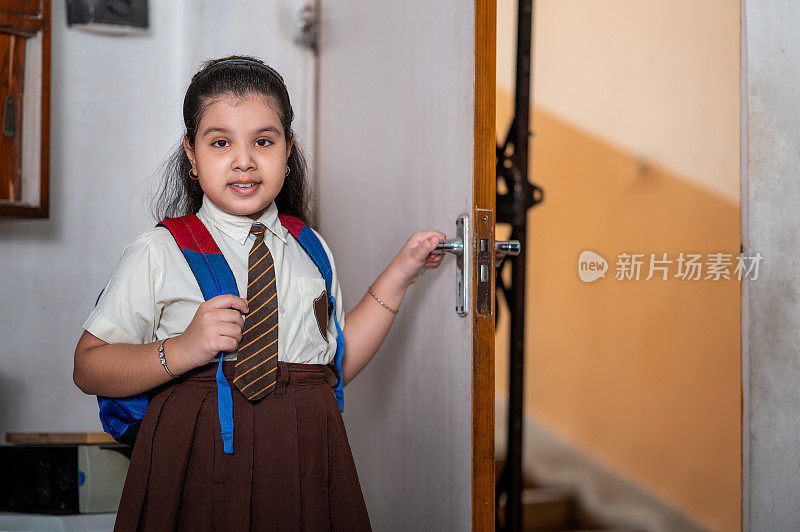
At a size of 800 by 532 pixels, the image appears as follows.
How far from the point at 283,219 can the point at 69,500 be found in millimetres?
959

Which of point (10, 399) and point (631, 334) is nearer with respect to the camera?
point (10, 399)

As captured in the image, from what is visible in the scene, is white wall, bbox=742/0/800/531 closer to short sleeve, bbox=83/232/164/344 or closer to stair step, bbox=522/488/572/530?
short sleeve, bbox=83/232/164/344

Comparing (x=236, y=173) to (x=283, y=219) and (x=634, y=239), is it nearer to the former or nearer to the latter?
(x=283, y=219)

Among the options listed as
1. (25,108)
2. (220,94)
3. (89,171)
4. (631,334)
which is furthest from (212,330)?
(631,334)

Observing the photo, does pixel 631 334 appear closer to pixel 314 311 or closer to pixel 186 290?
pixel 314 311

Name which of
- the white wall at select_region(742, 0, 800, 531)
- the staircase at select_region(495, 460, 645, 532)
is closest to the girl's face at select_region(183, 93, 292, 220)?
the white wall at select_region(742, 0, 800, 531)

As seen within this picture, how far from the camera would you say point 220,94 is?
1130mm

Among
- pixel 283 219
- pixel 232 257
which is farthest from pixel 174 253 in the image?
pixel 283 219

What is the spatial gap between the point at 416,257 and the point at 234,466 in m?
0.43

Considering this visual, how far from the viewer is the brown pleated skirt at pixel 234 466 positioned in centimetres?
103

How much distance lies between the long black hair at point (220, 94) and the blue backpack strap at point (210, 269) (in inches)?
5.7

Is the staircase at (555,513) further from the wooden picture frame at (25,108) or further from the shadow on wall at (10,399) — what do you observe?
the wooden picture frame at (25,108)

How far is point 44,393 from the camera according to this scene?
2041 millimetres

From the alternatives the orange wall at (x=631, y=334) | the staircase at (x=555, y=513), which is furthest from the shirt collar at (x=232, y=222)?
the staircase at (x=555, y=513)
